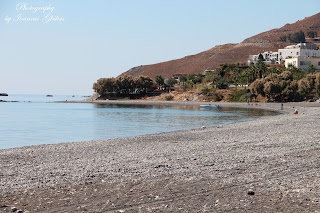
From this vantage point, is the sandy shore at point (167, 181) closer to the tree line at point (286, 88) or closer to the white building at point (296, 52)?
the tree line at point (286, 88)

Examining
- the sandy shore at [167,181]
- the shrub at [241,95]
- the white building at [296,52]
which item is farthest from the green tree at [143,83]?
the sandy shore at [167,181]

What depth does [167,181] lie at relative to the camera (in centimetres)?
1184

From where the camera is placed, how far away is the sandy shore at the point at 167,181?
9305 millimetres

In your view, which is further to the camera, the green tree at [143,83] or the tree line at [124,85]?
the tree line at [124,85]

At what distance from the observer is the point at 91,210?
899cm

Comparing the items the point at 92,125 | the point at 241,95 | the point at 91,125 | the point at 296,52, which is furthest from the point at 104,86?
the point at 92,125

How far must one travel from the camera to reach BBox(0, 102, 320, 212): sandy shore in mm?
9305

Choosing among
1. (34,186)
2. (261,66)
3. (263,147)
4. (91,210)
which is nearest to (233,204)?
(91,210)

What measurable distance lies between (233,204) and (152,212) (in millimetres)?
2023

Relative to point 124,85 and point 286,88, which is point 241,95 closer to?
point 286,88

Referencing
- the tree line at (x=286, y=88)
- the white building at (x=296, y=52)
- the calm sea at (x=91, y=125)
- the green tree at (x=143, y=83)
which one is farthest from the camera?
the white building at (x=296, y=52)

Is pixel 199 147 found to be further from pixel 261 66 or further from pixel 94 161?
pixel 261 66

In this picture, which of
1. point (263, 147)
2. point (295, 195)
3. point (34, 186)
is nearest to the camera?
point (295, 195)

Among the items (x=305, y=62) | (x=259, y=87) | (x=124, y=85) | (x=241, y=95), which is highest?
(x=305, y=62)
